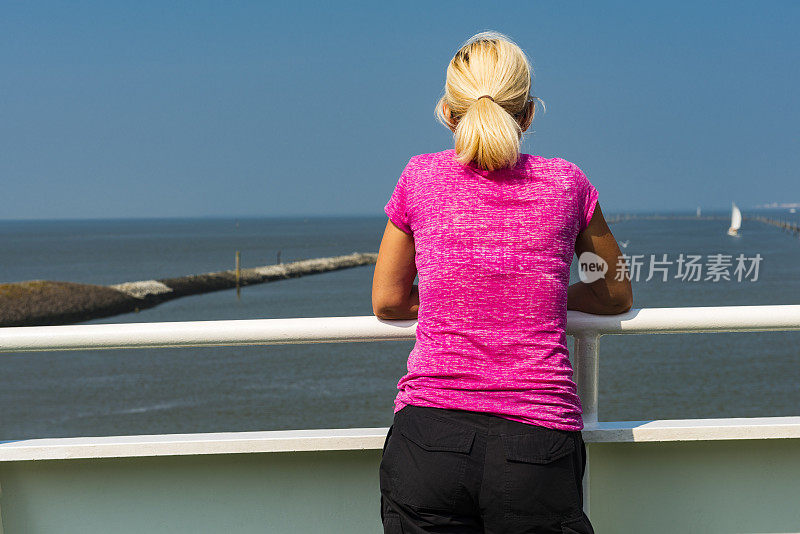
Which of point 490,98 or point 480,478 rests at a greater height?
point 490,98

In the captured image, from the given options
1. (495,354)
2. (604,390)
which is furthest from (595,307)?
(604,390)

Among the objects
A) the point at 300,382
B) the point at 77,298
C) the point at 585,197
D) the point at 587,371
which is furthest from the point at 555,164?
the point at 77,298

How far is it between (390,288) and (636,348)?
118 ft

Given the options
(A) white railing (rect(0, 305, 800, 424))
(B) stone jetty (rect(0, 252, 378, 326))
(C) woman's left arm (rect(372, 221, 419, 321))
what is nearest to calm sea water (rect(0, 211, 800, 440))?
(B) stone jetty (rect(0, 252, 378, 326))

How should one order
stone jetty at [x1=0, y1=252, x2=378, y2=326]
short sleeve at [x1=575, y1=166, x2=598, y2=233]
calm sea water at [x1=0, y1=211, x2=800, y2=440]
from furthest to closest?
stone jetty at [x1=0, y1=252, x2=378, y2=326]
calm sea water at [x1=0, y1=211, x2=800, y2=440]
short sleeve at [x1=575, y1=166, x2=598, y2=233]

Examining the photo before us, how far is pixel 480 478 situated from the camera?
143 centimetres

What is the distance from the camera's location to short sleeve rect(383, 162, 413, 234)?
1.56 metres

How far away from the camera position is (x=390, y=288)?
170 cm

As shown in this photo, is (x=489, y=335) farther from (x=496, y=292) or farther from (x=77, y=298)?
(x=77, y=298)

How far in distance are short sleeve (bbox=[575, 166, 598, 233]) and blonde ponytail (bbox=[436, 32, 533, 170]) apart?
0.15 meters

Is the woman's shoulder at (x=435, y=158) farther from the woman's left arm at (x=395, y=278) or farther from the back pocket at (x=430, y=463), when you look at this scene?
the back pocket at (x=430, y=463)

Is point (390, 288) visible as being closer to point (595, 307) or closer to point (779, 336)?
point (595, 307)

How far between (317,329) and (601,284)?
2.07ft

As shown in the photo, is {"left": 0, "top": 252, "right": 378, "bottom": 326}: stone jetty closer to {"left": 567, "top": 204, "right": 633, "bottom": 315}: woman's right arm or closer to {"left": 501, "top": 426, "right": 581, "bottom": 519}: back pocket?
{"left": 567, "top": 204, "right": 633, "bottom": 315}: woman's right arm
